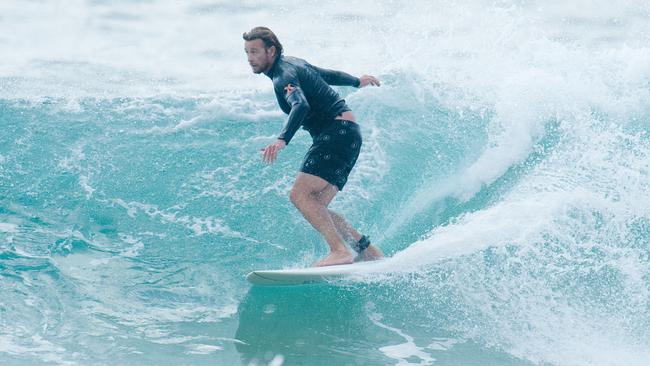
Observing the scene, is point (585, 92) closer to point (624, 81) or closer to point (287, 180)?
point (624, 81)

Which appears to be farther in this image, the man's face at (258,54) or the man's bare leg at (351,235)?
the man's bare leg at (351,235)

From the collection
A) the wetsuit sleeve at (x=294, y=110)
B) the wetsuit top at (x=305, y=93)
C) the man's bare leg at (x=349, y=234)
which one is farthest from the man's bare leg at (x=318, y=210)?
the wetsuit sleeve at (x=294, y=110)

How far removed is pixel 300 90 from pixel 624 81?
18.0 feet

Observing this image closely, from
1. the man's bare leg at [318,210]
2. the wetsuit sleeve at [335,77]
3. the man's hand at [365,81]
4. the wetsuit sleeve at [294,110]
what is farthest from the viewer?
the man's hand at [365,81]

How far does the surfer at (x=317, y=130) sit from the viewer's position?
4.65m

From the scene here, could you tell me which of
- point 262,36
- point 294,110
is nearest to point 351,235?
point 294,110

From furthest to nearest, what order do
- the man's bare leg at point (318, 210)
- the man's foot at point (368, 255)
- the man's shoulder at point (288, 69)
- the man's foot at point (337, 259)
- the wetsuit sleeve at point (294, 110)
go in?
the man's foot at point (368, 255) → the man's foot at point (337, 259) → the man's bare leg at point (318, 210) → the man's shoulder at point (288, 69) → the wetsuit sleeve at point (294, 110)

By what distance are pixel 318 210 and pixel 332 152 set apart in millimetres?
423

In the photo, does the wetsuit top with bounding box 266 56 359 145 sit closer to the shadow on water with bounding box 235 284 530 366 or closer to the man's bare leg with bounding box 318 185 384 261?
the man's bare leg with bounding box 318 185 384 261

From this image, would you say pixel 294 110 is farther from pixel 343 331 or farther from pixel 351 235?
pixel 343 331

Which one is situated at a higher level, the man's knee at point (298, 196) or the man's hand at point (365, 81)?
the man's hand at point (365, 81)

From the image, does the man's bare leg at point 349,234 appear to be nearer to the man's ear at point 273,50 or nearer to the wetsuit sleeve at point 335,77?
the wetsuit sleeve at point 335,77

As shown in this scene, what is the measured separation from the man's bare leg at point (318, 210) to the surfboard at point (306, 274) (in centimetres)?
7

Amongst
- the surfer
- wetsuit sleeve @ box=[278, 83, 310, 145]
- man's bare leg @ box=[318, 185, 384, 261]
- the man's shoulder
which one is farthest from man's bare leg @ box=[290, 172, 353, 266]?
the man's shoulder
